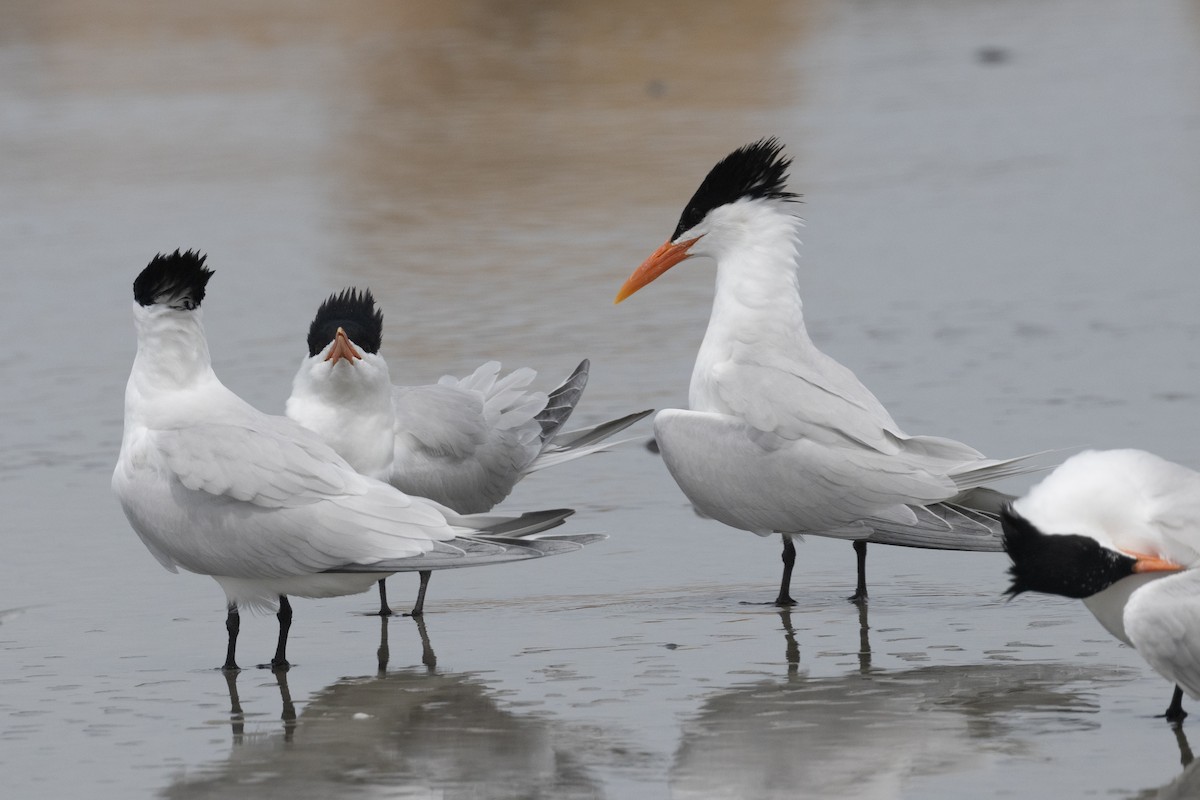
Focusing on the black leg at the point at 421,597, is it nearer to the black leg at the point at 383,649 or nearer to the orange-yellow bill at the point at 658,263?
the black leg at the point at 383,649

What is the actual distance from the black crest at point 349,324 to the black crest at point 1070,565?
7.94ft

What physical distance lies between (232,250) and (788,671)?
7807 mm

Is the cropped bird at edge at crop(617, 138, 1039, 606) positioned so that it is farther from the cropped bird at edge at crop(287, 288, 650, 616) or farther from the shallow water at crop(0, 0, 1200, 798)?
the cropped bird at edge at crop(287, 288, 650, 616)

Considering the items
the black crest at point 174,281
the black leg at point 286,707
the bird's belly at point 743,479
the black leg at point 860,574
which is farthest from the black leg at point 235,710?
the black leg at point 860,574

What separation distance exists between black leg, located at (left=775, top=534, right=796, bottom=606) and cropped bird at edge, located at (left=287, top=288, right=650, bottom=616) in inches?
41.8

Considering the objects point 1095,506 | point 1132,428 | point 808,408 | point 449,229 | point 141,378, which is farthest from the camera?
point 449,229

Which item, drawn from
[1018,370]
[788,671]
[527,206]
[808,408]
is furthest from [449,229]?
[788,671]

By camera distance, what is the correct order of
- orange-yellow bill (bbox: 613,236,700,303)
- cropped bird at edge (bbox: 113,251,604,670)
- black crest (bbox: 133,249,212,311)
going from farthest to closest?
orange-yellow bill (bbox: 613,236,700,303) → black crest (bbox: 133,249,212,311) → cropped bird at edge (bbox: 113,251,604,670)

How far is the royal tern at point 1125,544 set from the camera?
14.4 feet

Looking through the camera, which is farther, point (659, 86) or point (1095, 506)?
point (659, 86)

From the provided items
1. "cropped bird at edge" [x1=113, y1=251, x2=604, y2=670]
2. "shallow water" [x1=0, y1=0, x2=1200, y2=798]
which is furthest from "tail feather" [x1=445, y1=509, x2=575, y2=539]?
"shallow water" [x1=0, y1=0, x2=1200, y2=798]

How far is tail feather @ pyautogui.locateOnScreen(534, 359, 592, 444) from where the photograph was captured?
285 inches

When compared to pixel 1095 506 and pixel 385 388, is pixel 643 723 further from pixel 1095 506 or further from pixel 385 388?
pixel 385 388

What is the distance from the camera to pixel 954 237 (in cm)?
1188
